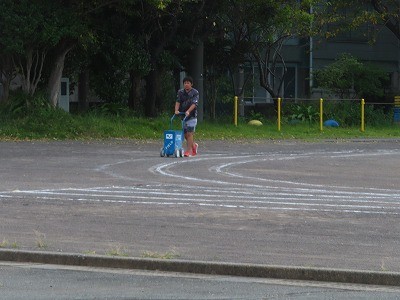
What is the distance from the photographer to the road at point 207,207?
10.9 m

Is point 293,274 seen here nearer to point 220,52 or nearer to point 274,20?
point 274,20

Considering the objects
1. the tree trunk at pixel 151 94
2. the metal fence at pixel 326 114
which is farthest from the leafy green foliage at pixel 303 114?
the tree trunk at pixel 151 94

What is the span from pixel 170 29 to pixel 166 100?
7.91 meters

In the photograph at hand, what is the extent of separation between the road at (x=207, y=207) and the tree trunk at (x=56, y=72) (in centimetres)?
1110

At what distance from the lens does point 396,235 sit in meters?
11.9

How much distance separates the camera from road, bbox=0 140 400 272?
1091cm

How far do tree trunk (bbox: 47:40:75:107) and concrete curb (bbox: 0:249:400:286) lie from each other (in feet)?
85.7

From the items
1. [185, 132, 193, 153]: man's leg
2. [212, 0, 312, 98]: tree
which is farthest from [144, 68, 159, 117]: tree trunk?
[185, 132, 193, 153]: man's leg

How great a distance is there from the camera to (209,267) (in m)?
9.91

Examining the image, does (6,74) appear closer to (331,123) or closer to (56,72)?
(56,72)

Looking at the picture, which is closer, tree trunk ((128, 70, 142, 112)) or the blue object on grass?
tree trunk ((128, 70, 142, 112))

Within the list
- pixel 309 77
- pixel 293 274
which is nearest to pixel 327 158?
pixel 293 274

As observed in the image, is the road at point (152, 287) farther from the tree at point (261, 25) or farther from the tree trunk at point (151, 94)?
the tree at point (261, 25)

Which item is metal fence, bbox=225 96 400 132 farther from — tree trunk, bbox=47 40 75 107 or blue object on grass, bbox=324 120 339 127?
tree trunk, bbox=47 40 75 107
